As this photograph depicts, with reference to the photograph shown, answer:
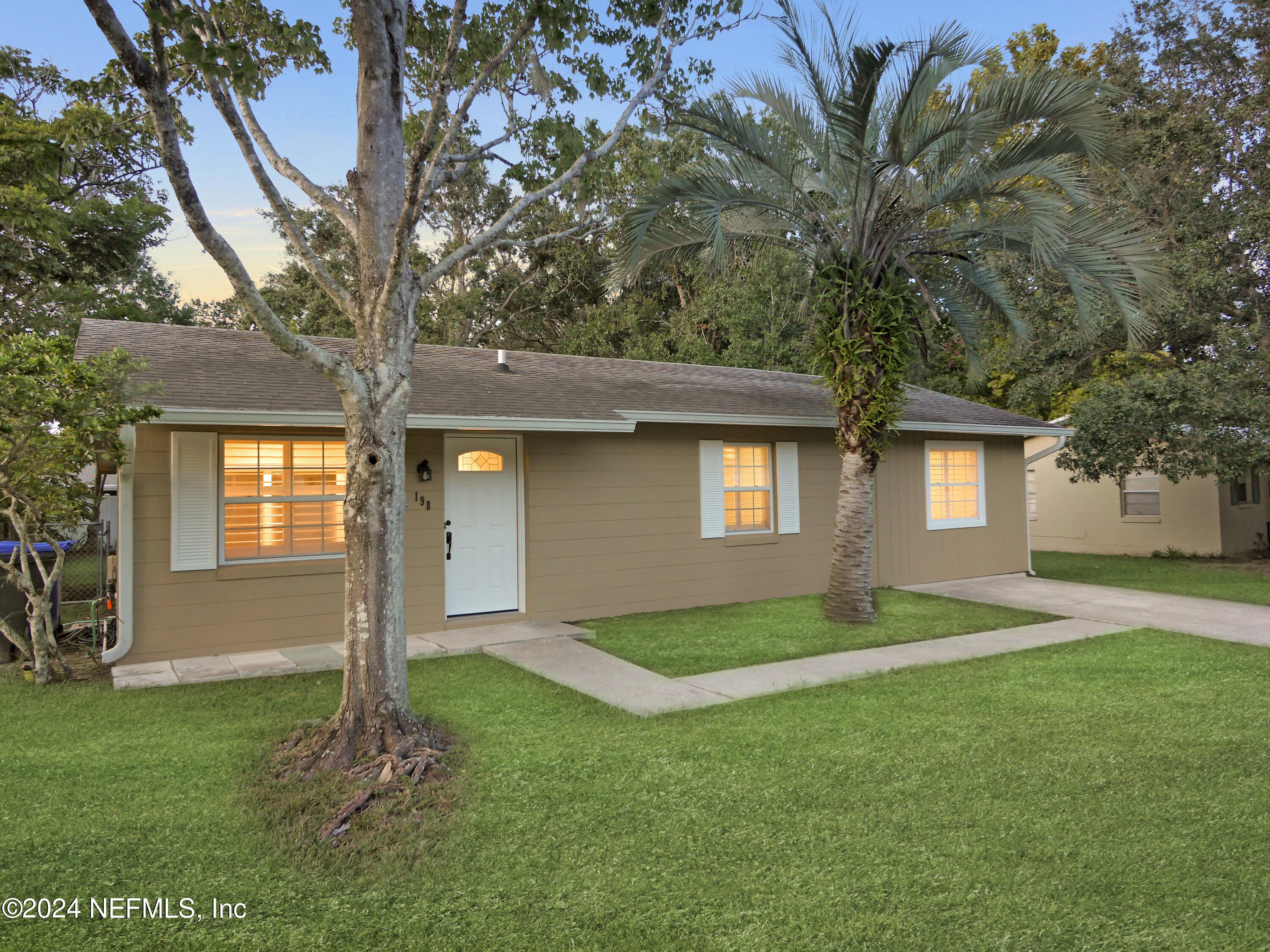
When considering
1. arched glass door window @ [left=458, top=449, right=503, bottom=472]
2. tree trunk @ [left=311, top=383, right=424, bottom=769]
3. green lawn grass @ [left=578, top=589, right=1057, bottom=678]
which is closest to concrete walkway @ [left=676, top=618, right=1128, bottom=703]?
green lawn grass @ [left=578, top=589, right=1057, bottom=678]

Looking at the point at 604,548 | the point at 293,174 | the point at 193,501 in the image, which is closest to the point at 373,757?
the point at 293,174

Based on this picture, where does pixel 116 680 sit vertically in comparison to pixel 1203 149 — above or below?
below

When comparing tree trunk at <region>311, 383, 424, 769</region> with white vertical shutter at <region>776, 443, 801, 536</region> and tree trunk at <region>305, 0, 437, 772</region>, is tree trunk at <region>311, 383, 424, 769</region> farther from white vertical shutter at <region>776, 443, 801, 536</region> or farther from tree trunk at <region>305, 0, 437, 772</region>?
white vertical shutter at <region>776, 443, 801, 536</region>

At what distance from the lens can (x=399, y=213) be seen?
4.94 meters

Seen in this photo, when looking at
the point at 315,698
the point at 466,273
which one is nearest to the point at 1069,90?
the point at 315,698

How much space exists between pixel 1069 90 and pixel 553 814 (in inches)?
316

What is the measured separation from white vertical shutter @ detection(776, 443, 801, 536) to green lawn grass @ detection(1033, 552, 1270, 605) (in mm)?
4873

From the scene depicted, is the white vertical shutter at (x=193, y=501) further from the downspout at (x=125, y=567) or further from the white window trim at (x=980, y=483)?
the white window trim at (x=980, y=483)

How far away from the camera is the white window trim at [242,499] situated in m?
7.29

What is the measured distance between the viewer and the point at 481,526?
28.8 ft

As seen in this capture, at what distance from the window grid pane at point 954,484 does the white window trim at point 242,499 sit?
865 cm

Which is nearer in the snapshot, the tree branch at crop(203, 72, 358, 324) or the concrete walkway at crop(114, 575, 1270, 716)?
the tree branch at crop(203, 72, 358, 324)

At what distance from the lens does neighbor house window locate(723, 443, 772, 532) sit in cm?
1063

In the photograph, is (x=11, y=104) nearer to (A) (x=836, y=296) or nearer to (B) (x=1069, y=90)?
(A) (x=836, y=296)
